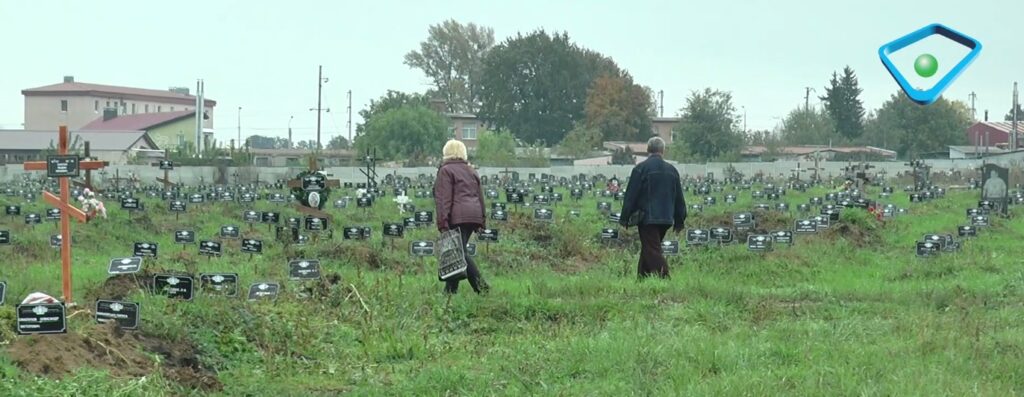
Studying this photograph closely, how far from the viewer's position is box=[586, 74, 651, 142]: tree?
91875mm

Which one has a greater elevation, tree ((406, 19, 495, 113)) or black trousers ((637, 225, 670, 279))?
tree ((406, 19, 495, 113))

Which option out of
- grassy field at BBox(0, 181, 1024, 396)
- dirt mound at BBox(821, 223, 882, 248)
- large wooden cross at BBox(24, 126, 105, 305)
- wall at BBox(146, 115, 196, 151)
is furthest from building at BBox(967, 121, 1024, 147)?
large wooden cross at BBox(24, 126, 105, 305)

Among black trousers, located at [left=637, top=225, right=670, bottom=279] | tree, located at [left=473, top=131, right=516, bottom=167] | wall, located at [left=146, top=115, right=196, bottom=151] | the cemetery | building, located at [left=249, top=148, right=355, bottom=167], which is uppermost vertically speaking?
wall, located at [left=146, top=115, right=196, bottom=151]

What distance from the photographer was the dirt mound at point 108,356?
7.29 metres

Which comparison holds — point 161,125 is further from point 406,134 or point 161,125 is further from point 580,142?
point 580,142

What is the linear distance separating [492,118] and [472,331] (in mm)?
86909

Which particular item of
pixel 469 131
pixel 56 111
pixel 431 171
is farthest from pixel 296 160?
pixel 56 111

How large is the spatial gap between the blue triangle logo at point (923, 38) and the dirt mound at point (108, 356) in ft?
14.0

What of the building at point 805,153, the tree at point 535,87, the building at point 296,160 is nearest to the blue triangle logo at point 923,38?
the building at point 296,160

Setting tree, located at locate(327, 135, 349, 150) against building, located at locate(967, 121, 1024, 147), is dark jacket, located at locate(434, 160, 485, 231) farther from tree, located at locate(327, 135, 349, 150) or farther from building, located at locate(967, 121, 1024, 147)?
tree, located at locate(327, 135, 349, 150)

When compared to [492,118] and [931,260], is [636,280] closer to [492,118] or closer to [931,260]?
[931,260]

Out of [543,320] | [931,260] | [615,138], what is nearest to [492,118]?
[615,138]

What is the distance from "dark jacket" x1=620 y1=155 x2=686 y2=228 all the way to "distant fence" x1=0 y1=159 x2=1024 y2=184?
34875mm

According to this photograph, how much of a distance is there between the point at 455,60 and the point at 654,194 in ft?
311
